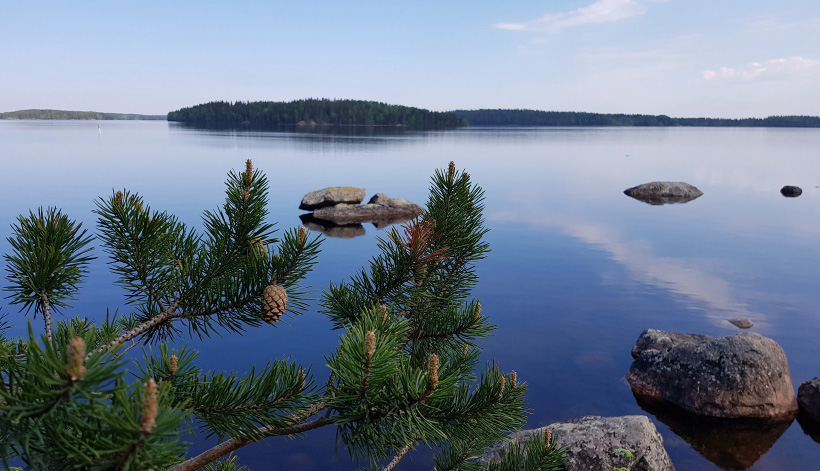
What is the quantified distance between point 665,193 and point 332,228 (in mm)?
28883

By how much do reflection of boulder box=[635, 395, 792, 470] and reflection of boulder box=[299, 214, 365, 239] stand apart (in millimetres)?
20550

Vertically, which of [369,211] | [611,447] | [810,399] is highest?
[611,447]

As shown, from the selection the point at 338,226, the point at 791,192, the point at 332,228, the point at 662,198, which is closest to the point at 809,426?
the point at 332,228

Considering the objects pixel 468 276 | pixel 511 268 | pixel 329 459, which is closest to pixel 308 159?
pixel 511 268

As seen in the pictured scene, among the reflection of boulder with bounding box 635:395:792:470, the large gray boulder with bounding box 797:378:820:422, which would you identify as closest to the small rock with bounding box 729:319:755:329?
the large gray boulder with bounding box 797:378:820:422

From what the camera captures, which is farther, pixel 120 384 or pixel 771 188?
pixel 771 188

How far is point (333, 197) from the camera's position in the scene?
34.5m

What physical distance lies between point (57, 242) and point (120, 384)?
1158 millimetres

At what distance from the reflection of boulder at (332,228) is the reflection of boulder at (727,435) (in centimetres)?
2055

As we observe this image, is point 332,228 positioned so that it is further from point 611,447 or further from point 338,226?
point 611,447

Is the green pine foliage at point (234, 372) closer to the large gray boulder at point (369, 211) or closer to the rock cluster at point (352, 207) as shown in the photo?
the rock cluster at point (352, 207)

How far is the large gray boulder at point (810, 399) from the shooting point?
11.7 m

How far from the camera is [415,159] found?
73688mm

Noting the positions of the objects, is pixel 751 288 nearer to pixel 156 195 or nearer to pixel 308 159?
pixel 156 195
